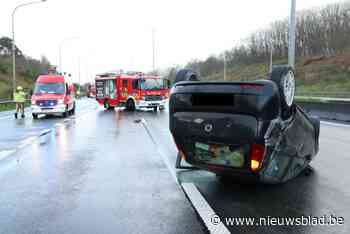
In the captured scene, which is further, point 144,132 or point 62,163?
point 144,132

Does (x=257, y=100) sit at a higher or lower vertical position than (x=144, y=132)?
higher

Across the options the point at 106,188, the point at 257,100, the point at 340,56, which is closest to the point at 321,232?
the point at 257,100

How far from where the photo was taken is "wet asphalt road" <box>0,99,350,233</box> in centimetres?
430

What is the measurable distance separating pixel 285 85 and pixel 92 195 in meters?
3.24

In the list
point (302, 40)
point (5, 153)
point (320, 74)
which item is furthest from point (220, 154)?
point (302, 40)

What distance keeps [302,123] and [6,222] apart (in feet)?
14.6

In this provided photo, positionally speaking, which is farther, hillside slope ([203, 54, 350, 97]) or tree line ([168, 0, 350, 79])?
tree line ([168, 0, 350, 79])

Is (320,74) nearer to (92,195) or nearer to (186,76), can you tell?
(186,76)

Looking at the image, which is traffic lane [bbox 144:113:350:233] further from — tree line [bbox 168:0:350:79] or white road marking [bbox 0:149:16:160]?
tree line [bbox 168:0:350:79]

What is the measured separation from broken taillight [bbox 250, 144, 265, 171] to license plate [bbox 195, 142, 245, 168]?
0.46 ft

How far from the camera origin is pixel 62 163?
788 centimetres

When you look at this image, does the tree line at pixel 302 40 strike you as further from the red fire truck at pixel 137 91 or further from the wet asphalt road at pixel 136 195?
the wet asphalt road at pixel 136 195

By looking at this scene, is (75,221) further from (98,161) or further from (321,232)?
(98,161)

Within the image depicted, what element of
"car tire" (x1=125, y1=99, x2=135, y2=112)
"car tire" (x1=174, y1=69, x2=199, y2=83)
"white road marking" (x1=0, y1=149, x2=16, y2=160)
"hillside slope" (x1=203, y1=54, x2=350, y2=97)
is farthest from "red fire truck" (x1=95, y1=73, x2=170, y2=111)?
"hillside slope" (x1=203, y1=54, x2=350, y2=97)
